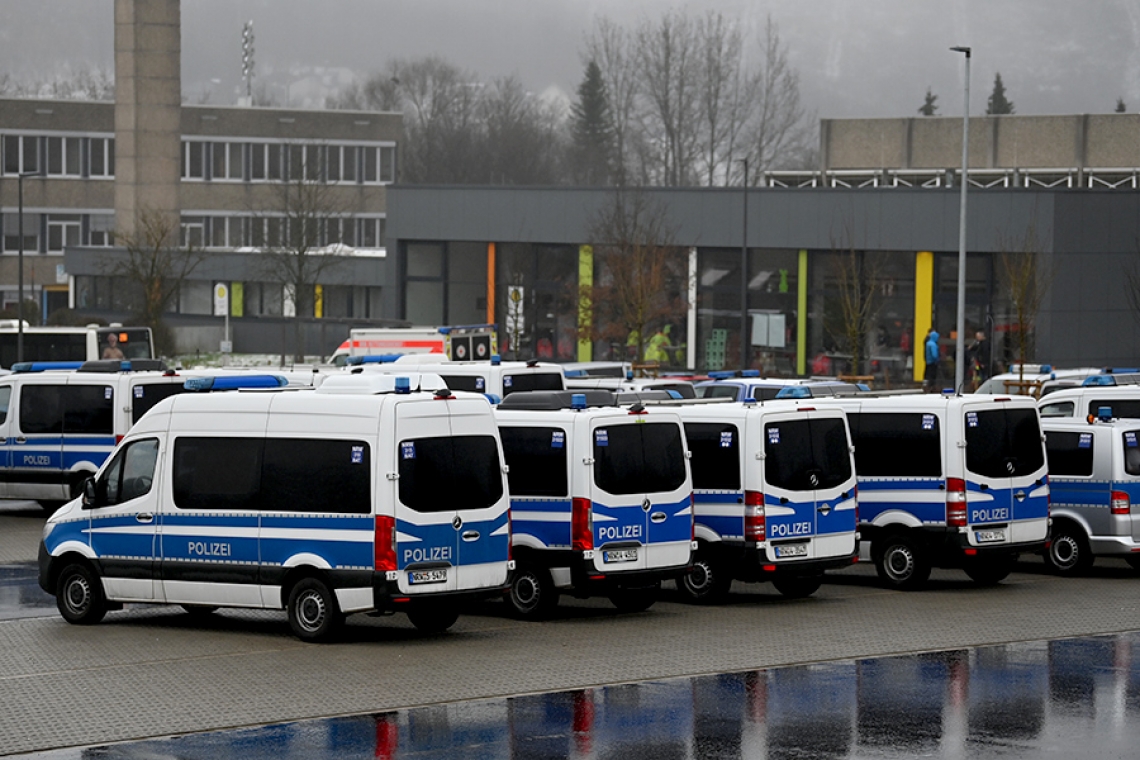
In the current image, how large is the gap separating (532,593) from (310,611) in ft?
8.45

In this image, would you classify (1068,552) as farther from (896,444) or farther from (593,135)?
(593,135)

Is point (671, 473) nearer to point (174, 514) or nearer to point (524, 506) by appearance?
point (524, 506)

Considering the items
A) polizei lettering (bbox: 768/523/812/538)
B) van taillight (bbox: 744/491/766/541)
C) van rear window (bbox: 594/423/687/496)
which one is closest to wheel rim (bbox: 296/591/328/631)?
van rear window (bbox: 594/423/687/496)

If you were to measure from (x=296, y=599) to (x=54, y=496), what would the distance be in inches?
478

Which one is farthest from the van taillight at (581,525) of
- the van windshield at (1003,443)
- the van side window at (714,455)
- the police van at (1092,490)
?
the police van at (1092,490)

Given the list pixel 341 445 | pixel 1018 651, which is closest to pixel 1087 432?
pixel 1018 651

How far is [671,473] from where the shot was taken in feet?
54.8

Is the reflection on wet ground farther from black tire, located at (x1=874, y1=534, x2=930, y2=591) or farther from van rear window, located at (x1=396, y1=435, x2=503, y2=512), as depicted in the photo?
black tire, located at (x1=874, y1=534, x2=930, y2=591)

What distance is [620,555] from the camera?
1628cm

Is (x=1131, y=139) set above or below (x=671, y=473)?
above

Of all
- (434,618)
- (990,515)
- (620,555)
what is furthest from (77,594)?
(990,515)

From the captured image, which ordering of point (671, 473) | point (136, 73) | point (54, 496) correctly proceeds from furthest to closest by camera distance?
point (136, 73) → point (54, 496) → point (671, 473)

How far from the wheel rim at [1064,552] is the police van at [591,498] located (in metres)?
6.23

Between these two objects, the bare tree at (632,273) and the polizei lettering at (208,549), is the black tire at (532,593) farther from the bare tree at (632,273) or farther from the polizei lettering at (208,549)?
the bare tree at (632,273)
